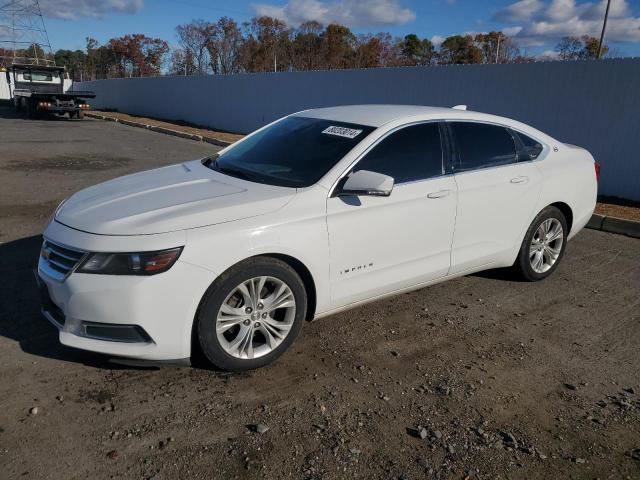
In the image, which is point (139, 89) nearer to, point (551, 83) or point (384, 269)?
point (551, 83)

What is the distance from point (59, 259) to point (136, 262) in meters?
0.60

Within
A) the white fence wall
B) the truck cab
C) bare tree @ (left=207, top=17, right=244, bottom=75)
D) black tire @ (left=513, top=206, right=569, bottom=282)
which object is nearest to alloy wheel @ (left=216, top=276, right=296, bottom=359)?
black tire @ (left=513, top=206, right=569, bottom=282)

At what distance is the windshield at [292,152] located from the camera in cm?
395

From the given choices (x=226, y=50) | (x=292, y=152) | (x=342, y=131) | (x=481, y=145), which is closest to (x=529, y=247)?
(x=481, y=145)

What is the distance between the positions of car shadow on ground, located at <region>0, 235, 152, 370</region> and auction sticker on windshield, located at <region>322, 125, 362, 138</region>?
2.23 metres

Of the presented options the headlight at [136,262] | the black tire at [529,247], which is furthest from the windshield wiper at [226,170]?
the black tire at [529,247]

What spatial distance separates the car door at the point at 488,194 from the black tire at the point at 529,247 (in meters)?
0.12

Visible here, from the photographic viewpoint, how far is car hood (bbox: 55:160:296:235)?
3277mm

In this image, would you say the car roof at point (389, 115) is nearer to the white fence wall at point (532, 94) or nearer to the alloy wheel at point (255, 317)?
the alloy wheel at point (255, 317)

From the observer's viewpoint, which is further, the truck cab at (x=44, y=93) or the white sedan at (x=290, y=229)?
the truck cab at (x=44, y=93)

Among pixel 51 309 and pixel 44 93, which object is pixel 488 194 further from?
pixel 44 93

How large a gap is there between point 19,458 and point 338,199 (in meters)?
2.36

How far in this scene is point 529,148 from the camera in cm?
514

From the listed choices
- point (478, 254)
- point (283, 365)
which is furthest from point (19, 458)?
point (478, 254)
